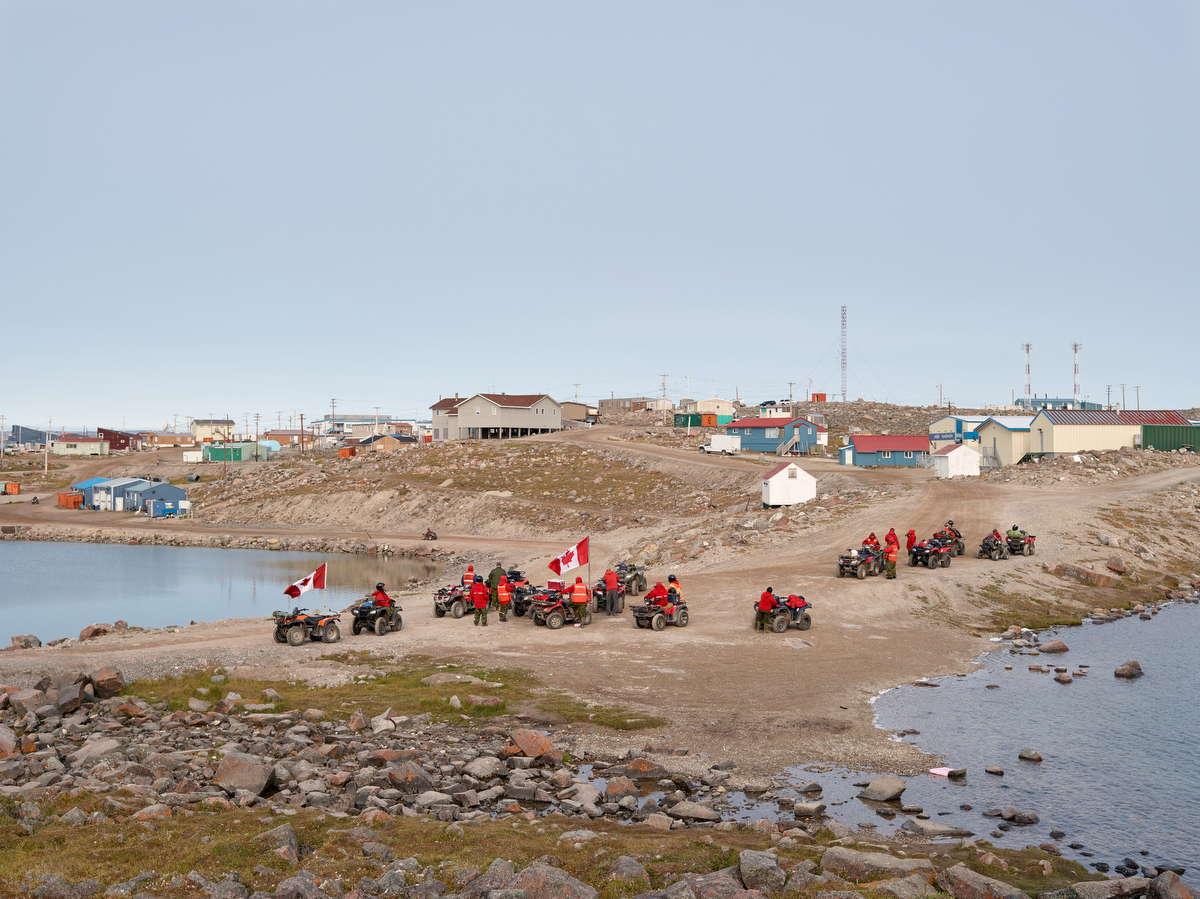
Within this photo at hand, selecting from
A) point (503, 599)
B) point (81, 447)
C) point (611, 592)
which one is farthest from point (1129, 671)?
point (81, 447)

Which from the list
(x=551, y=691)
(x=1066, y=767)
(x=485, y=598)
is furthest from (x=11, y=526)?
(x=1066, y=767)

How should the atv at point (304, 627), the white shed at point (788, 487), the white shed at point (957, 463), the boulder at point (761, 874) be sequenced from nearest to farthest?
1. the boulder at point (761, 874)
2. the atv at point (304, 627)
3. the white shed at point (788, 487)
4. the white shed at point (957, 463)

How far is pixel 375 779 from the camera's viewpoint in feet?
57.2

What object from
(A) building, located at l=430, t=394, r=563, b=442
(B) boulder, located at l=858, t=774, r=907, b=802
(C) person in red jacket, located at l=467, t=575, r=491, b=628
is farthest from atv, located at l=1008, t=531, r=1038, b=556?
(A) building, located at l=430, t=394, r=563, b=442

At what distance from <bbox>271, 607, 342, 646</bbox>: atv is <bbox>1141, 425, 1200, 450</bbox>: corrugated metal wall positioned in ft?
269

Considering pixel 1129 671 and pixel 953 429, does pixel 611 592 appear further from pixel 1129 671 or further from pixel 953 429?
pixel 953 429

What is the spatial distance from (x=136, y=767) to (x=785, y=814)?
1260 cm

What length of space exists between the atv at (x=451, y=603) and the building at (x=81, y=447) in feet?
549

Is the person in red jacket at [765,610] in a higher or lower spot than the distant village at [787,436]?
lower

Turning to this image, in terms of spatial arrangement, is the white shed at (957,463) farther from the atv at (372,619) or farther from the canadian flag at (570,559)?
the atv at (372,619)

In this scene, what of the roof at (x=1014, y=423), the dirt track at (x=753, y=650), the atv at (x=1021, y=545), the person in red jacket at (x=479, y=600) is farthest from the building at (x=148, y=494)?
the roof at (x=1014, y=423)

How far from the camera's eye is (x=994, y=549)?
4472cm

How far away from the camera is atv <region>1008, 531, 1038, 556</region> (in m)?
45.8

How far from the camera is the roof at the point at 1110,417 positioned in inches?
3164
